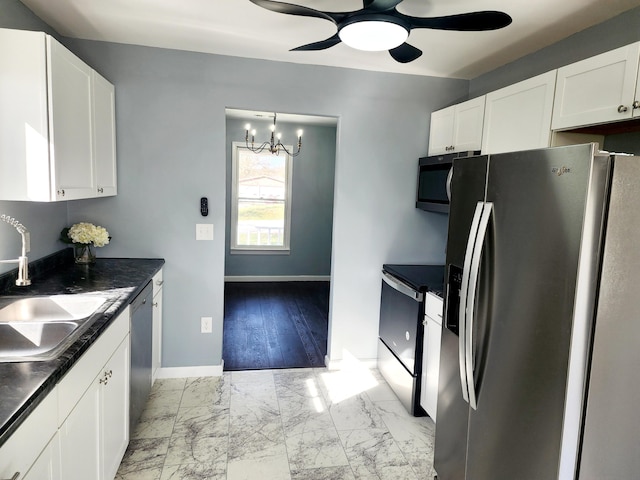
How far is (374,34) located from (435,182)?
1.49 metres

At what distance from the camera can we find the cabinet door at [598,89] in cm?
166

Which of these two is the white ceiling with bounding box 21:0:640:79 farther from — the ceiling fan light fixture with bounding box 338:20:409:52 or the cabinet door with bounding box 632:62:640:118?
the cabinet door with bounding box 632:62:640:118

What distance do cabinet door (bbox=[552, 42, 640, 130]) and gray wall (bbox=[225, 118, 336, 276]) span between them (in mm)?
4300

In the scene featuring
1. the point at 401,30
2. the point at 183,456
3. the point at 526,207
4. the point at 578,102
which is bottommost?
the point at 183,456

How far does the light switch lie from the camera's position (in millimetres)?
3047

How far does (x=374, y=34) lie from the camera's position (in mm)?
1760

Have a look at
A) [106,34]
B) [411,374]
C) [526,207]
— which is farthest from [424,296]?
[106,34]

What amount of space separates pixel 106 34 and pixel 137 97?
0.41 m

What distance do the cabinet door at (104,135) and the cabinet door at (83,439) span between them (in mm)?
1412

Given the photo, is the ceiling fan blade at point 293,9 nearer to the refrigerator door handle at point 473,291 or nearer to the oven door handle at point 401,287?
the refrigerator door handle at point 473,291

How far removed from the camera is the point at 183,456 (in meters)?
2.23

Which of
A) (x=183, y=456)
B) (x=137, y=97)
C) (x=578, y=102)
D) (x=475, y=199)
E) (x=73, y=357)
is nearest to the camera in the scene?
(x=73, y=357)

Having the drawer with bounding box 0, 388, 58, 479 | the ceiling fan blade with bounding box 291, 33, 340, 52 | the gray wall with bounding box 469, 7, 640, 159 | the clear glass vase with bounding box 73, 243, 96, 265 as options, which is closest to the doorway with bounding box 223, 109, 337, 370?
the clear glass vase with bounding box 73, 243, 96, 265

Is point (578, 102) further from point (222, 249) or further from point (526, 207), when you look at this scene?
point (222, 249)
